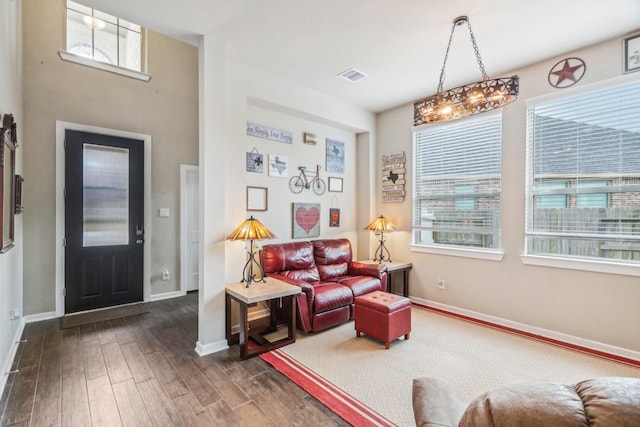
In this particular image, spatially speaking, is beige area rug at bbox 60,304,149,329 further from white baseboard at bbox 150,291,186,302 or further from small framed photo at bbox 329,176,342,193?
small framed photo at bbox 329,176,342,193

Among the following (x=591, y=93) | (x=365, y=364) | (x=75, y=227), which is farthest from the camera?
(x=75, y=227)

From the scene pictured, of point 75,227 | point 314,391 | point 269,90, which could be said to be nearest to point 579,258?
point 314,391

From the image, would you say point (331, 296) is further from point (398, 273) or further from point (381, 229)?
point (398, 273)

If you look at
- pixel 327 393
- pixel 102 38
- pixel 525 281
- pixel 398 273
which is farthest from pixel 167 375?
pixel 102 38

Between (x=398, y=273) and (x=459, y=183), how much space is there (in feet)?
5.34

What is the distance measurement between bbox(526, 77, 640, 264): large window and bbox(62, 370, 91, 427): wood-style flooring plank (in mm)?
4267

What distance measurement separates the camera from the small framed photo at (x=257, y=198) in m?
3.57

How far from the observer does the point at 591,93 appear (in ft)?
9.53

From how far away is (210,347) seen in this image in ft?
9.13

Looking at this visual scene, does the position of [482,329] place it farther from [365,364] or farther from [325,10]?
[325,10]

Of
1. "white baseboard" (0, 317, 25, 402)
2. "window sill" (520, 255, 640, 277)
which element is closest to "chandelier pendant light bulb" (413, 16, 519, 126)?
"window sill" (520, 255, 640, 277)

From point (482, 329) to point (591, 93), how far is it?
2.70 m

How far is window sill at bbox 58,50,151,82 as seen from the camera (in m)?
3.73

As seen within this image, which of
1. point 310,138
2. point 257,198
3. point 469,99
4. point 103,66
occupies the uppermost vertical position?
point 103,66
